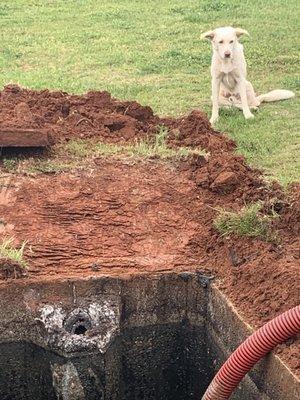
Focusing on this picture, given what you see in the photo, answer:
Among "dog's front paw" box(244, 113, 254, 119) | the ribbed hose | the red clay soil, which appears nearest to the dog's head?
"dog's front paw" box(244, 113, 254, 119)

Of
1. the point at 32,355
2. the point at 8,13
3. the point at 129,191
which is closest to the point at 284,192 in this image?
the point at 129,191

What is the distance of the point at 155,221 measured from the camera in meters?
7.82

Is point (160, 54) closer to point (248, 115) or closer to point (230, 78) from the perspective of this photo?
point (230, 78)

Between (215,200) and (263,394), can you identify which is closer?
(263,394)

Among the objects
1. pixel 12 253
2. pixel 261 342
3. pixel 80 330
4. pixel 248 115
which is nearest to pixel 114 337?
pixel 80 330

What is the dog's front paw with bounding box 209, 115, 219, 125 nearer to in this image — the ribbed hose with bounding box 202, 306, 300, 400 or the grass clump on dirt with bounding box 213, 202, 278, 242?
the grass clump on dirt with bounding box 213, 202, 278, 242

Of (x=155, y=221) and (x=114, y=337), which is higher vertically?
(x=155, y=221)

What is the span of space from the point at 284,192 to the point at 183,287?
1377 millimetres

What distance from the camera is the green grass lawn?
1060cm

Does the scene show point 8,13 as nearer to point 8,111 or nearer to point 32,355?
point 8,111

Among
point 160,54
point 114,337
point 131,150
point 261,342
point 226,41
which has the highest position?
point 226,41

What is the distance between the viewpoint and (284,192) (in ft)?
26.2

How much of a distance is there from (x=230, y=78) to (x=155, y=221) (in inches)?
156

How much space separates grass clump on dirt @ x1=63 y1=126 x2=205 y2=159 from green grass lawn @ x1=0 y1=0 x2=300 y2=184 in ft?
2.60
